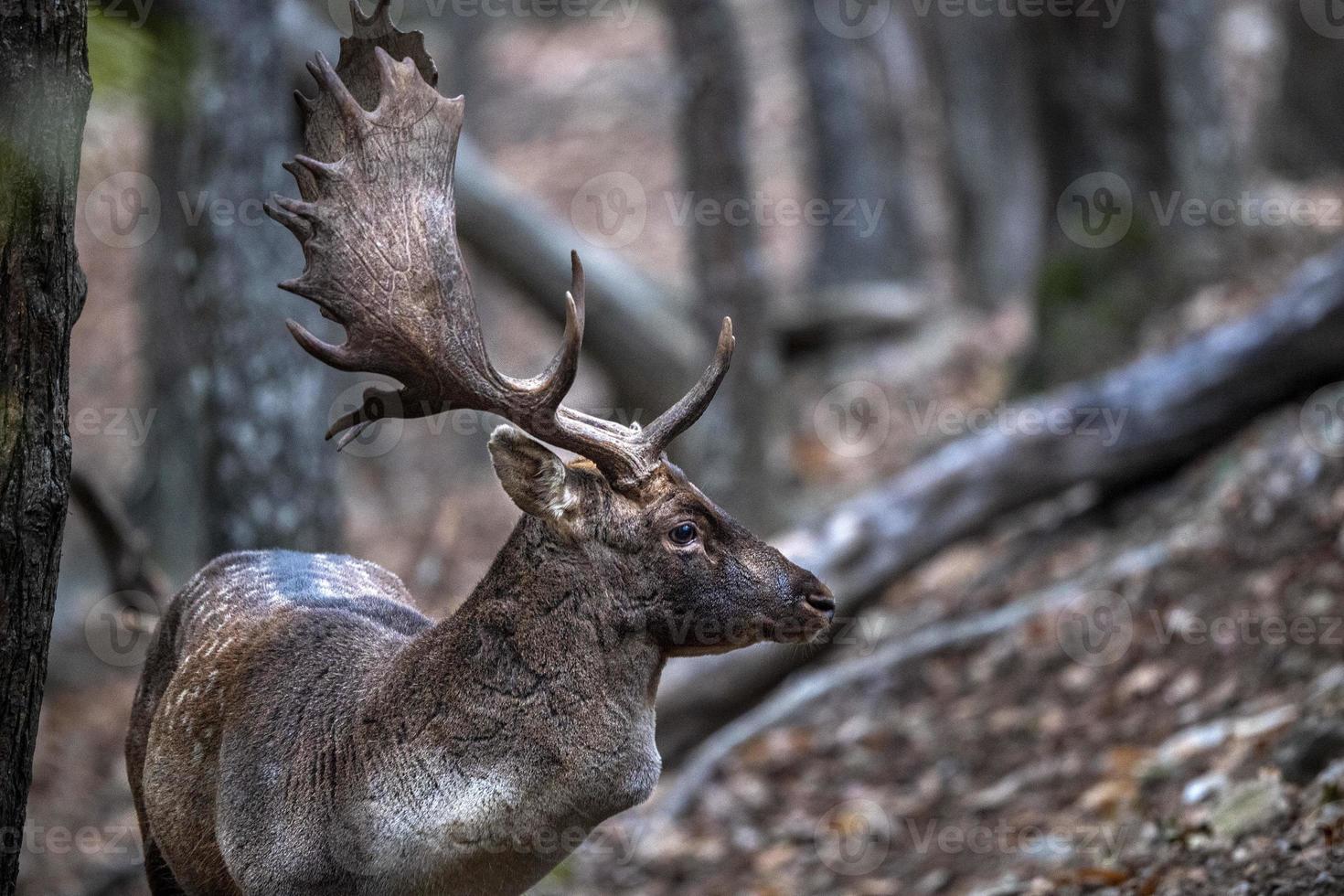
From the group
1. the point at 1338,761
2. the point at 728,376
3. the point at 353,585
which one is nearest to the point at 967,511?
the point at 728,376

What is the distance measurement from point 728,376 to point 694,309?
2.04 feet

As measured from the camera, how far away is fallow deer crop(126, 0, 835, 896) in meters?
4.74

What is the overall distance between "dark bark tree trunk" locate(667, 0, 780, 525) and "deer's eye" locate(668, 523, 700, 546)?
19.5 feet

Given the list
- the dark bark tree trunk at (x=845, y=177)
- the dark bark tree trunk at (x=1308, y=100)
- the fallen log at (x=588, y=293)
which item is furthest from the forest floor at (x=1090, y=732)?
the dark bark tree trunk at (x=845, y=177)

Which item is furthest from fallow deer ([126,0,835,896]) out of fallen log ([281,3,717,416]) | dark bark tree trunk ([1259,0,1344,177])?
dark bark tree trunk ([1259,0,1344,177])

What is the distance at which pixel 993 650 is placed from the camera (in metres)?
9.30

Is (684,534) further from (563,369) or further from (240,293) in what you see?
(240,293)

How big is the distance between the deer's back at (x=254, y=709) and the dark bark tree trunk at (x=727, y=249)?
554 centimetres

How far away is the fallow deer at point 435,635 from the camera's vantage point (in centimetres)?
474

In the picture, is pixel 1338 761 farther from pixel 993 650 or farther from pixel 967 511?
pixel 967 511

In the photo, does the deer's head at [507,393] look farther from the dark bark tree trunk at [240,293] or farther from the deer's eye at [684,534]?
the dark bark tree trunk at [240,293]

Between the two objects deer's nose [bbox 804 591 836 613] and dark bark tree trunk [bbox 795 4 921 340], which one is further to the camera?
dark bark tree trunk [bbox 795 4 921 340]

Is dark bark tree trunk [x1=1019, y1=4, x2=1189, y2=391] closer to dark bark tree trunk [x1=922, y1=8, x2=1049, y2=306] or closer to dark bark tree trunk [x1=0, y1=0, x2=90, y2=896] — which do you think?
dark bark tree trunk [x1=922, y1=8, x2=1049, y2=306]

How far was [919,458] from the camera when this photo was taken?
11.8 m
